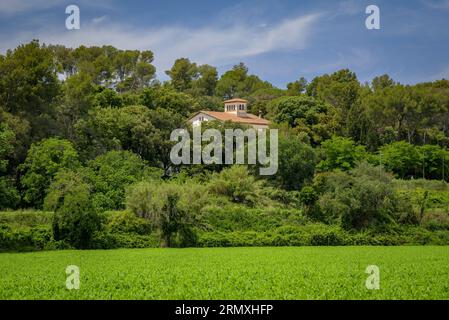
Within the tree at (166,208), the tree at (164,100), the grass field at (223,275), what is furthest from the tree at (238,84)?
the grass field at (223,275)

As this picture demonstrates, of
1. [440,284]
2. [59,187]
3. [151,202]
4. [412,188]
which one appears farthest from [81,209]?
[412,188]

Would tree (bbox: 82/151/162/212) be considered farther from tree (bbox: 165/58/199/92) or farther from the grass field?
tree (bbox: 165/58/199/92)

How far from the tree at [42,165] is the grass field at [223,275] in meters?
10.3

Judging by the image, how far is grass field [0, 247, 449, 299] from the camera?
1772cm

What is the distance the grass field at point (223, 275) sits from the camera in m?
17.7

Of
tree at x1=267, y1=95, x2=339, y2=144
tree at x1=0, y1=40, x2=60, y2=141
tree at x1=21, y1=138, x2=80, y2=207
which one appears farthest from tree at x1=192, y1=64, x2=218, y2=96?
tree at x1=21, y1=138, x2=80, y2=207

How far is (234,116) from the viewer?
7556 cm

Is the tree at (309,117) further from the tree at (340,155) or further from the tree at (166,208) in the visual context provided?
the tree at (166,208)

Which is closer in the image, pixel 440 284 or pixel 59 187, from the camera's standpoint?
pixel 440 284

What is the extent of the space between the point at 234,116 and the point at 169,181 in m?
31.7

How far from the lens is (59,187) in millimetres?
37156
